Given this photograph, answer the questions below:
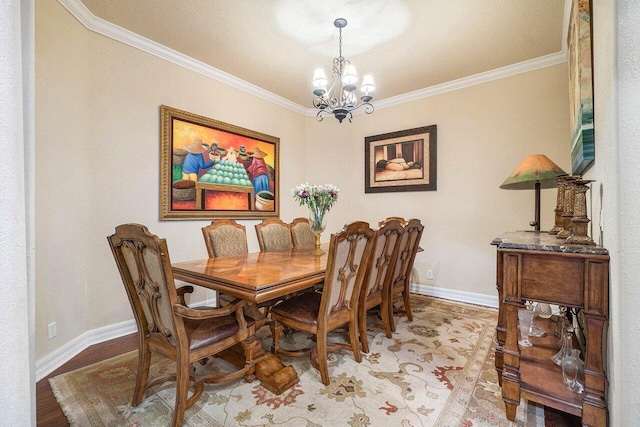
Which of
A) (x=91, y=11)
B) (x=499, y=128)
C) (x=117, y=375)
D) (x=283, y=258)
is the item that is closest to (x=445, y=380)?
(x=283, y=258)

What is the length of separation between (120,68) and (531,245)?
3526mm

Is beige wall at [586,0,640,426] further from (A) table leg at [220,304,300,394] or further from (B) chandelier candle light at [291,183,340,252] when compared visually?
(B) chandelier candle light at [291,183,340,252]

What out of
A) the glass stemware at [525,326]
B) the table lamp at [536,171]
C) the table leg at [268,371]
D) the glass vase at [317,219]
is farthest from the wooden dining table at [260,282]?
the table lamp at [536,171]

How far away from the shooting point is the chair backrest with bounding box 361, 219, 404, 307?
210 cm

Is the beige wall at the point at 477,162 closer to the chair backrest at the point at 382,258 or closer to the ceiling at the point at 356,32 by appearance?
the ceiling at the point at 356,32

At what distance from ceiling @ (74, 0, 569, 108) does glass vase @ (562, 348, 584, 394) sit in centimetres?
258

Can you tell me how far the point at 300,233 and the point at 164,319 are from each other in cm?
203

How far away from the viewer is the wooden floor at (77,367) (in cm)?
147

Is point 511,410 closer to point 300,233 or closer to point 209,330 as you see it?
point 209,330

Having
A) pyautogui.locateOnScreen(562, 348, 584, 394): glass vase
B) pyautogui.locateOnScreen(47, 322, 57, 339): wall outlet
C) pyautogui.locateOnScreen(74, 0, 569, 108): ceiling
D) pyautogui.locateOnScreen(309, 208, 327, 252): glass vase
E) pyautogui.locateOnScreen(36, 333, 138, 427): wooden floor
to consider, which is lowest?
pyautogui.locateOnScreen(36, 333, 138, 427): wooden floor

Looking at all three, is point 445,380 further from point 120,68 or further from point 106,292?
point 120,68

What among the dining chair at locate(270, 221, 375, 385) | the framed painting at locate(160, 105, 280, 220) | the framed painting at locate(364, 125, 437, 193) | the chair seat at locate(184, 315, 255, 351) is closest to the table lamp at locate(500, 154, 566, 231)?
the dining chair at locate(270, 221, 375, 385)

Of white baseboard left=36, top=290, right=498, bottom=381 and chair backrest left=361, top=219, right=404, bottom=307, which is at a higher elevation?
chair backrest left=361, top=219, right=404, bottom=307

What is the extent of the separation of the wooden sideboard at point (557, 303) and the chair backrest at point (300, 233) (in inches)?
86.9
